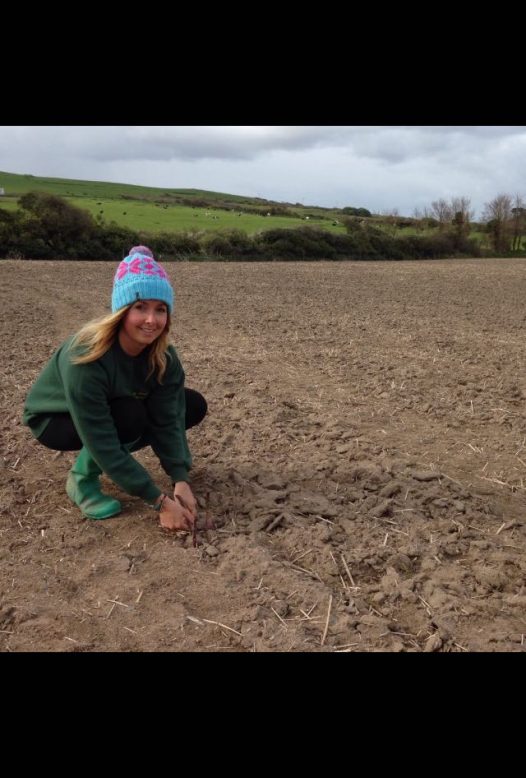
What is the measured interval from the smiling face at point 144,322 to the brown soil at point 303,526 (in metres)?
0.96

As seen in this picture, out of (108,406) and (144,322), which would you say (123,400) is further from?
(144,322)

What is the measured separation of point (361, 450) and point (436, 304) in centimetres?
951

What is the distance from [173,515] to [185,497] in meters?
0.14

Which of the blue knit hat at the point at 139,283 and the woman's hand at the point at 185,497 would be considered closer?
the blue knit hat at the point at 139,283

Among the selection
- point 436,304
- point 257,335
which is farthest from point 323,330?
point 436,304

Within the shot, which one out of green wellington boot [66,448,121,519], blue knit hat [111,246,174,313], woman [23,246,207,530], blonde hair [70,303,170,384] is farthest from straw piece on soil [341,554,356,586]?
blue knit hat [111,246,174,313]

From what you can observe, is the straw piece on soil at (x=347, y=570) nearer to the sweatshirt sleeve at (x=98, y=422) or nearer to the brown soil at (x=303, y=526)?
the brown soil at (x=303, y=526)

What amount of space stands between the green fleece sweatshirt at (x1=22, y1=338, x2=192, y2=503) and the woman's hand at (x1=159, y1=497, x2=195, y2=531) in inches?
3.0

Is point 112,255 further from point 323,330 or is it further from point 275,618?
point 275,618

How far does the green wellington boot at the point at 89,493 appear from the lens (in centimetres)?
328

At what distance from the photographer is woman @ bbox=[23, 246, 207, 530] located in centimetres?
293

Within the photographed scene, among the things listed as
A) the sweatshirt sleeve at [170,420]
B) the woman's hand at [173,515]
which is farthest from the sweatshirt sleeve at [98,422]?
the sweatshirt sleeve at [170,420]


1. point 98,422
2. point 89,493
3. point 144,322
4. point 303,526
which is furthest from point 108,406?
point 303,526

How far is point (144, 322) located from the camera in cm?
293
